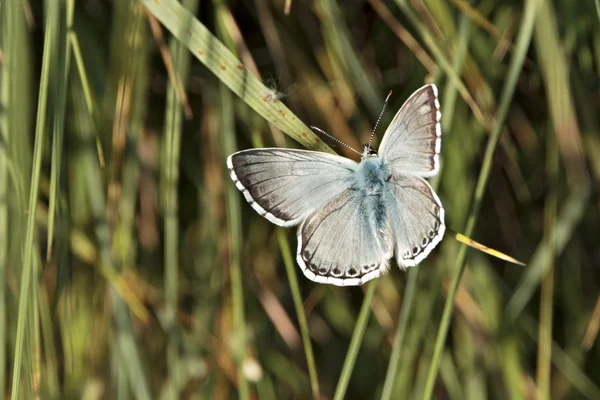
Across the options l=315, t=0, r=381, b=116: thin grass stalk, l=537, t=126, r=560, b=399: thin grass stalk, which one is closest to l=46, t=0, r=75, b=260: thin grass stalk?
l=315, t=0, r=381, b=116: thin grass stalk

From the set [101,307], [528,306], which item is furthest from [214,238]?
[528,306]

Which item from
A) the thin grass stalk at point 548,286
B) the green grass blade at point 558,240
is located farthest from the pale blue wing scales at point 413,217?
the green grass blade at point 558,240

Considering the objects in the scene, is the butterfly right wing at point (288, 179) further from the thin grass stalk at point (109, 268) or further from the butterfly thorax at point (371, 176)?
the thin grass stalk at point (109, 268)

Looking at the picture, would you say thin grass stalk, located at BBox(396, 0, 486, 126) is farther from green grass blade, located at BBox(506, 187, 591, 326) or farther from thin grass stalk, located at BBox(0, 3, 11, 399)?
thin grass stalk, located at BBox(0, 3, 11, 399)

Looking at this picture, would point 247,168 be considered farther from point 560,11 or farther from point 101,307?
point 560,11

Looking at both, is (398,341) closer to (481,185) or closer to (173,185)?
(481,185)

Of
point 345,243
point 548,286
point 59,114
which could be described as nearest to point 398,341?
point 345,243
